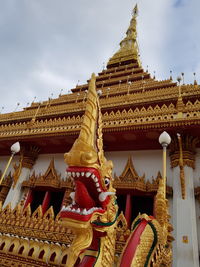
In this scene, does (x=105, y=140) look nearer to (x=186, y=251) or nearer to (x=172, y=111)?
(x=172, y=111)

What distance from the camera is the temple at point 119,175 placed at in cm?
319

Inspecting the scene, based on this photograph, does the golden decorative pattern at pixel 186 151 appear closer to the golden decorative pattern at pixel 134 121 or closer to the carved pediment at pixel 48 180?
the golden decorative pattern at pixel 134 121

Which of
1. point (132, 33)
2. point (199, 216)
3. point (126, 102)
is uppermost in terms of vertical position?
point (132, 33)

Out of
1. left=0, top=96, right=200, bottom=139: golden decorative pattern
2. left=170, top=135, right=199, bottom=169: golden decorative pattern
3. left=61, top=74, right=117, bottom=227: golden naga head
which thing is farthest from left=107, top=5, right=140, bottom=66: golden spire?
left=61, top=74, right=117, bottom=227: golden naga head

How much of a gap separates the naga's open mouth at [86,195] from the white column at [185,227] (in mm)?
3444

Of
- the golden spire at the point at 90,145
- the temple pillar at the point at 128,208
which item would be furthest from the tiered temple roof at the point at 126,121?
the golden spire at the point at 90,145

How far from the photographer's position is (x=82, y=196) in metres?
1.66

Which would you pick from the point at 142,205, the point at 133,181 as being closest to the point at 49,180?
the point at 133,181

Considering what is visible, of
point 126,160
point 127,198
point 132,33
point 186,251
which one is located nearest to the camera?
point 186,251

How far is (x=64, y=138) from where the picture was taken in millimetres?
6871

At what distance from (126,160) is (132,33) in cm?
2208

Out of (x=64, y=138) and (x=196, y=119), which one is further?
(x=64, y=138)

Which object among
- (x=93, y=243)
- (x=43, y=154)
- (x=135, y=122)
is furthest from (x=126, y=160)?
(x=93, y=243)

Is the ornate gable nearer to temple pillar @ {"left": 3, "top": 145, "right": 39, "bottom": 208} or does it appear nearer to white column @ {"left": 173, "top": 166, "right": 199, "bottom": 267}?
temple pillar @ {"left": 3, "top": 145, "right": 39, "bottom": 208}
